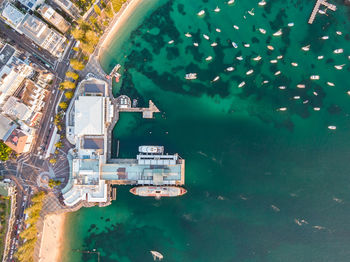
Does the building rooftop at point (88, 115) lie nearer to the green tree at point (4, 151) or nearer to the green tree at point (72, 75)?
the green tree at point (72, 75)

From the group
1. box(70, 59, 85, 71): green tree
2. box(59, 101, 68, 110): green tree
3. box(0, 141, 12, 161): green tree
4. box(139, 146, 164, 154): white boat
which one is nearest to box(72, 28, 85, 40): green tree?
box(70, 59, 85, 71): green tree

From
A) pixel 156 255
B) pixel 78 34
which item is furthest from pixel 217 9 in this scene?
pixel 156 255

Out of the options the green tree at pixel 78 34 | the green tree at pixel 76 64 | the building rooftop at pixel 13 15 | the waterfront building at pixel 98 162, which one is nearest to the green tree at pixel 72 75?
the green tree at pixel 76 64

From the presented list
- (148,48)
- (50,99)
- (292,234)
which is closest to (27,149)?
(50,99)

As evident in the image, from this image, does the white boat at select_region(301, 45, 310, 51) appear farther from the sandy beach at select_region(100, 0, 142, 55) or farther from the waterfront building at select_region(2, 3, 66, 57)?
the waterfront building at select_region(2, 3, 66, 57)

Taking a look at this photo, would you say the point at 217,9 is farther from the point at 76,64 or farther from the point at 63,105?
the point at 63,105

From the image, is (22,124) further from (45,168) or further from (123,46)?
(123,46)

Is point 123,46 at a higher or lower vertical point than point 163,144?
higher
